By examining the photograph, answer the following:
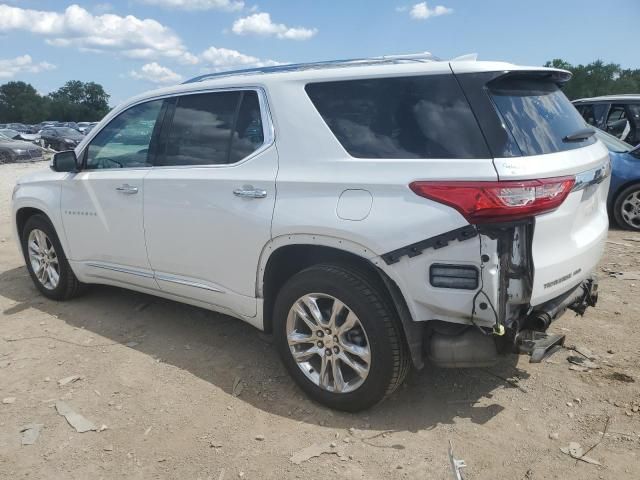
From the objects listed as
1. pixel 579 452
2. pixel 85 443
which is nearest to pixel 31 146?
pixel 85 443

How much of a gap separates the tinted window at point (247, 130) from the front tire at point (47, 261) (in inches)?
93.1

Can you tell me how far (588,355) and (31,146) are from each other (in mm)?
25514

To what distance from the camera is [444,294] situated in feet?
8.79

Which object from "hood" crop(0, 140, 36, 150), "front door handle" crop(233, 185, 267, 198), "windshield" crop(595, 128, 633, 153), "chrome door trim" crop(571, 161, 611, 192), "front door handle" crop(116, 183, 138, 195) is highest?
"chrome door trim" crop(571, 161, 611, 192)

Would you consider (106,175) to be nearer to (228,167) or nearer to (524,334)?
(228,167)

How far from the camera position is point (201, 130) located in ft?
12.5

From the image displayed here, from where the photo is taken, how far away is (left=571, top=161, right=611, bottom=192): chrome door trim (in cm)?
286

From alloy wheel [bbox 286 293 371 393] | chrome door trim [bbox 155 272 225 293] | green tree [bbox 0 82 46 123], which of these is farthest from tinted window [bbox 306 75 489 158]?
green tree [bbox 0 82 46 123]

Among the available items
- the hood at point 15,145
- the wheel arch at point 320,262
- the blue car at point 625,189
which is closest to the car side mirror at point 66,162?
the wheel arch at point 320,262

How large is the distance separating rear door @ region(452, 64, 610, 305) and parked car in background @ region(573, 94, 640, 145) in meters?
6.61

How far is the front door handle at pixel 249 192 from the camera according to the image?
330cm

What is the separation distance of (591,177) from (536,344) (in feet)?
3.14

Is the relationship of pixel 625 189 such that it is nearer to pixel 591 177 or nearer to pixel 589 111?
pixel 589 111

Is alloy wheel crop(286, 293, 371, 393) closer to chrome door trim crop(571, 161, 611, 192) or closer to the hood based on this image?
chrome door trim crop(571, 161, 611, 192)
